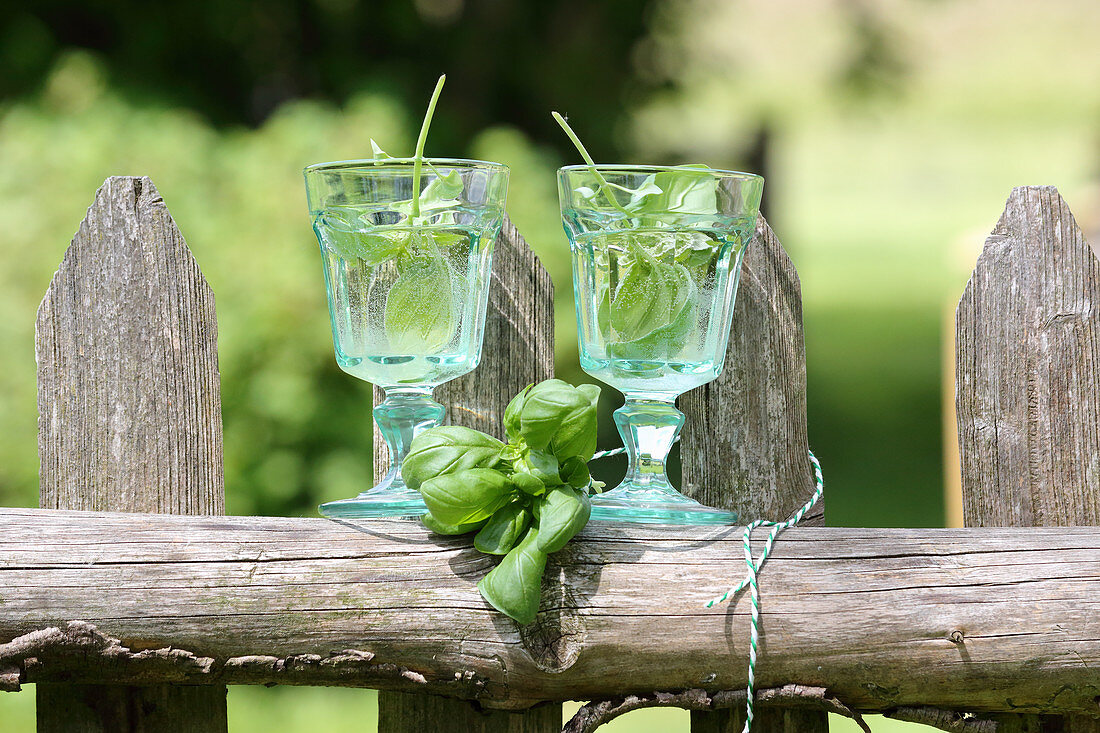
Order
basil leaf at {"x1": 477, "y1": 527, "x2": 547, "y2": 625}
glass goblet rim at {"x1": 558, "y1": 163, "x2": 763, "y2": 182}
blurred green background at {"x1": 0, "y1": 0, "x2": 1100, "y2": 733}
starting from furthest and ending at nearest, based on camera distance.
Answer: blurred green background at {"x1": 0, "y1": 0, "x2": 1100, "y2": 733}, glass goblet rim at {"x1": 558, "y1": 163, "x2": 763, "y2": 182}, basil leaf at {"x1": 477, "y1": 527, "x2": 547, "y2": 625}

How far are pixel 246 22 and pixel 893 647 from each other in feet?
9.47

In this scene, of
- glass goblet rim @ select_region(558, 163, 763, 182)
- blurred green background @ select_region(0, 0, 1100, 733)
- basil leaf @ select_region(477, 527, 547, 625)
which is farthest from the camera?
blurred green background @ select_region(0, 0, 1100, 733)

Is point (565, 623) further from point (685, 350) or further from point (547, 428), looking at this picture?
point (685, 350)

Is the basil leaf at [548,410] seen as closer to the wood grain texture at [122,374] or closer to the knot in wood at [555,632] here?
the knot in wood at [555,632]

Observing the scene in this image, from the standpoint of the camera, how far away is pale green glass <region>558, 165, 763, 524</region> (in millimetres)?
1215

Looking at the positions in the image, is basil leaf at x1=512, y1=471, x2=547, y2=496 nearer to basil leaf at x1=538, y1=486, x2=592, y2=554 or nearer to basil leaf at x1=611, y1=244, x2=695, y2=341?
basil leaf at x1=538, y1=486, x2=592, y2=554

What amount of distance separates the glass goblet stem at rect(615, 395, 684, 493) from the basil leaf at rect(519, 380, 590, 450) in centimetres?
14

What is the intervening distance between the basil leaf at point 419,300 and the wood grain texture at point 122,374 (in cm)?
27

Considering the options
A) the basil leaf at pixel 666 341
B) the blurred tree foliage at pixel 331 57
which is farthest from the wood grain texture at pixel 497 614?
the blurred tree foliage at pixel 331 57

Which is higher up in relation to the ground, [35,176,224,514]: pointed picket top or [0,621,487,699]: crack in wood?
[35,176,224,514]: pointed picket top

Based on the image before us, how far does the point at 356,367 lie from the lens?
50.5 inches

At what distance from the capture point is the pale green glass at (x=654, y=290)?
1215 millimetres

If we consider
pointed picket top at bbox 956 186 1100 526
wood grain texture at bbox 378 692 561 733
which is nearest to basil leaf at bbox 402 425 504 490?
wood grain texture at bbox 378 692 561 733

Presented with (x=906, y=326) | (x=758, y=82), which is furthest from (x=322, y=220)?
(x=758, y=82)
